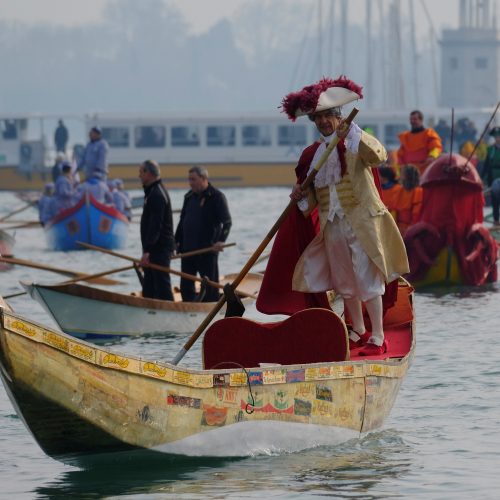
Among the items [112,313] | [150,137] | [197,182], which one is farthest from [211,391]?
[150,137]

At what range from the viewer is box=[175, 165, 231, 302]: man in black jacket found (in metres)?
15.2

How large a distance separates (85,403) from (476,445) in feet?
8.94

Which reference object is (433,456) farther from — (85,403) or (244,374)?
(85,403)

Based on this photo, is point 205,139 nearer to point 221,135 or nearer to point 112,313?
point 221,135

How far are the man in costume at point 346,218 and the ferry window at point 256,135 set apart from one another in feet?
146

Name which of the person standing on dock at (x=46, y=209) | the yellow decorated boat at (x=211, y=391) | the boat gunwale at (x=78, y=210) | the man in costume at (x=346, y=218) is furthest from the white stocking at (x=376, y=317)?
the person standing on dock at (x=46, y=209)

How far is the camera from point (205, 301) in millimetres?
16031

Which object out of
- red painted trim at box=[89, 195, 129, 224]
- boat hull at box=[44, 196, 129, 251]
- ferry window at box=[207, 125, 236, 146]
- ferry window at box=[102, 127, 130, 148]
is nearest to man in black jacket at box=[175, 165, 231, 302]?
red painted trim at box=[89, 195, 129, 224]

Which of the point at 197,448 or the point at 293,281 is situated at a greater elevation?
the point at 293,281

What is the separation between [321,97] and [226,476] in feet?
7.49

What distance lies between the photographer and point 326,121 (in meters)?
10.4

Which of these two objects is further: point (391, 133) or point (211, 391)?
point (391, 133)

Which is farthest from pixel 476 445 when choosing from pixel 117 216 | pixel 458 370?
pixel 117 216

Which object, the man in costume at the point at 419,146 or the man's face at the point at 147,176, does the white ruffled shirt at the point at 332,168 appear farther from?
the man in costume at the point at 419,146
